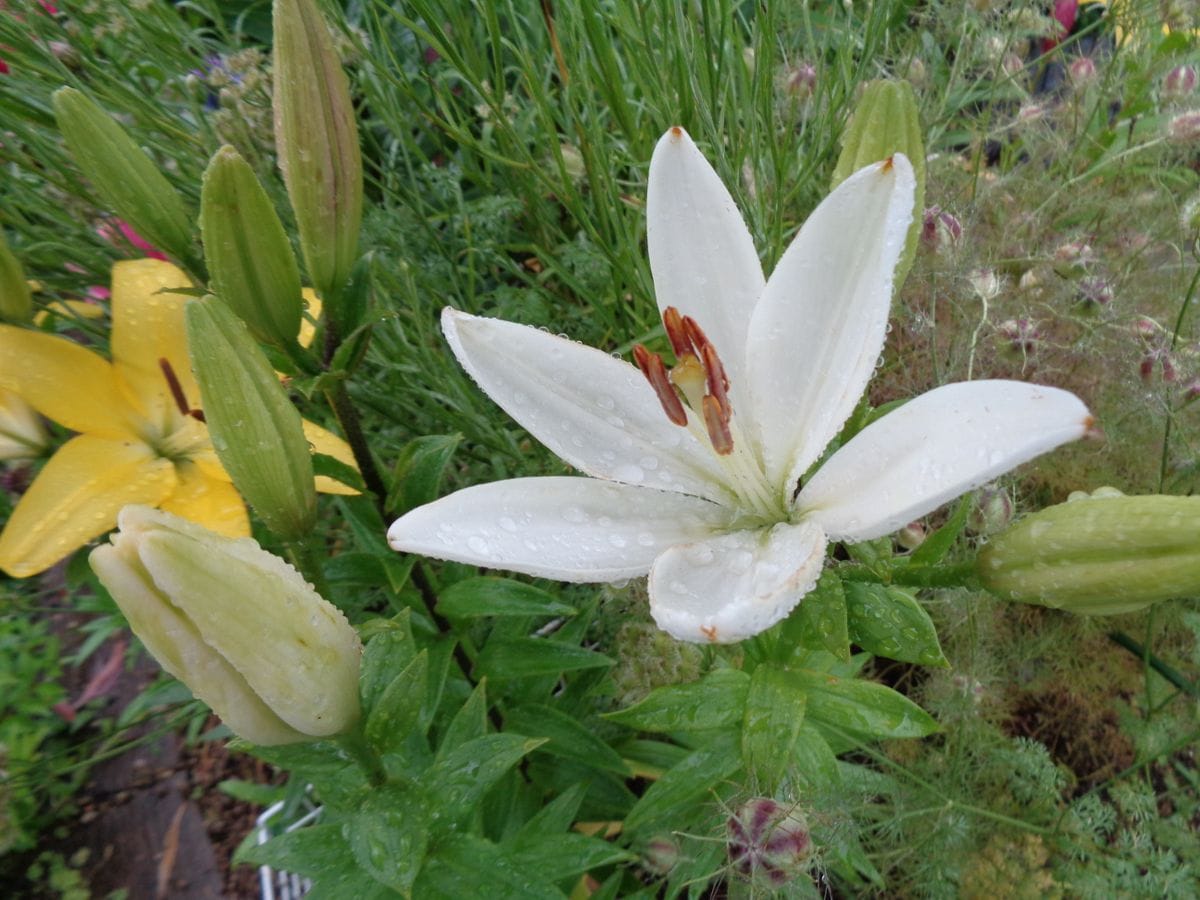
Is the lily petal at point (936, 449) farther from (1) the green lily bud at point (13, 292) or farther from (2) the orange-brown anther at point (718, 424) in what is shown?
(1) the green lily bud at point (13, 292)

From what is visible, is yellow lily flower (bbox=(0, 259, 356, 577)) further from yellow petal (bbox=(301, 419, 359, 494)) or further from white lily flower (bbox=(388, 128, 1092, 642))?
white lily flower (bbox=(388, 128, 1092, 642))

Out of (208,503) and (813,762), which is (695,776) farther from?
(208,503)

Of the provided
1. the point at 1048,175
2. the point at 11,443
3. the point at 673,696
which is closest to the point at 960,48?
the point at 1048,175

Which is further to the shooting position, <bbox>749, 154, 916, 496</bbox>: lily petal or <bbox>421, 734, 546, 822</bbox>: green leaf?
<bbox>421, 734, 546, 822</bbox>: green leaf

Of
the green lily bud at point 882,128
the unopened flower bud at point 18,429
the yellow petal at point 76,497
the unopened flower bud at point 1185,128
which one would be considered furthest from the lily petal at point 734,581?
the unopened flower bud at point 1185,128

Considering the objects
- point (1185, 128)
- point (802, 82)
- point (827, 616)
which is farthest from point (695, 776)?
point (1185, 128)

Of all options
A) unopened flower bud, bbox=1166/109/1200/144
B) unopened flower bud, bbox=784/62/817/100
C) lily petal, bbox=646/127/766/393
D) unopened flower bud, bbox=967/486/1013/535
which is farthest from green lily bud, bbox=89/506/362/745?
unopened flower bud, bbox=1166/109/1200/144

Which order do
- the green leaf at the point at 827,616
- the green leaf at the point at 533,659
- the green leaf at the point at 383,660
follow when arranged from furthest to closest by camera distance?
the green leaf at the point at 533,659 < the green leaf at the point at 383,660 < the green leaf at the point at 827,616
